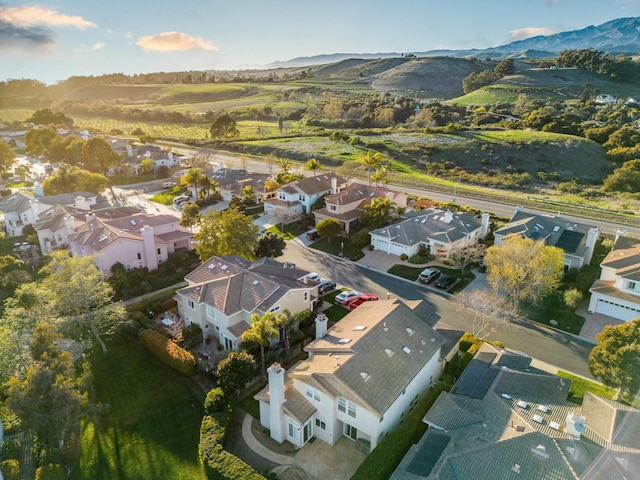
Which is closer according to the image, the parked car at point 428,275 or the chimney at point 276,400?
the chimney at point 276,400

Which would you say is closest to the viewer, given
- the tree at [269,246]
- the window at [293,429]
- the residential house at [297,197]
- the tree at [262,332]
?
the window at [293,429]

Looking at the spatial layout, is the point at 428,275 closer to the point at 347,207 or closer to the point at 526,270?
the point at 526,270

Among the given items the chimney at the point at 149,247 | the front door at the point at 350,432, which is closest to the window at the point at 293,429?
the front door at the point at 350,432

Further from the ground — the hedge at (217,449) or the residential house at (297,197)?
the residential house at (297,197)

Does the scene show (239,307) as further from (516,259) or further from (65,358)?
(516,259)

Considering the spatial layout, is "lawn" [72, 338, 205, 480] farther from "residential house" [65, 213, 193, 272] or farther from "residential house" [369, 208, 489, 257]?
"residential house" [369, 208, 489, 257]

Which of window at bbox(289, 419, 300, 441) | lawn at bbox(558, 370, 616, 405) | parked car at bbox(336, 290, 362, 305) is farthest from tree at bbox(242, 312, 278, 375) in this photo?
lawn at bbox(558, 370, 616, 405)

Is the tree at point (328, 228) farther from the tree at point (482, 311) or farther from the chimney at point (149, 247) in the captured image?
the tree at point (482, 311)
